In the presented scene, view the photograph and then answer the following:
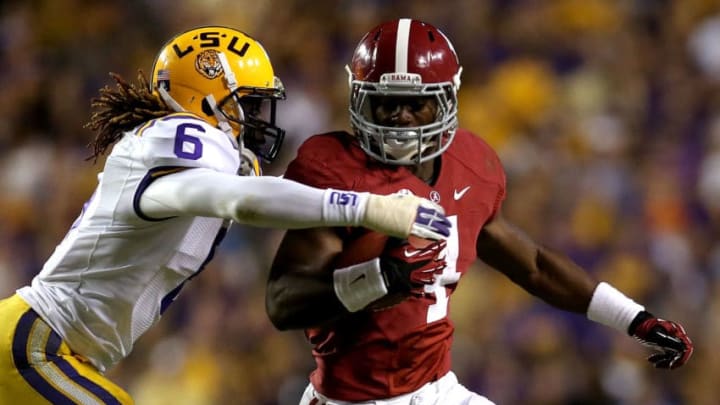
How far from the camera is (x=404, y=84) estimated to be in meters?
2.92

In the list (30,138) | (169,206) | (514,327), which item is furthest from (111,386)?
(30,138)

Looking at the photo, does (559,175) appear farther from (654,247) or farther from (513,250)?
(513,250)

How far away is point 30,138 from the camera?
23.2 ft

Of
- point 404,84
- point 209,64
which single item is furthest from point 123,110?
point 404,84

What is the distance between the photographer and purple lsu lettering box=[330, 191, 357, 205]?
2.48 metres

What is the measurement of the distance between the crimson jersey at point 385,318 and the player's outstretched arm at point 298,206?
0.35 m

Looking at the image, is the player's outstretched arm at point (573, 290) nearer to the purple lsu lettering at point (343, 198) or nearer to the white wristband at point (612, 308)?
the white wristband at point (612, 308)

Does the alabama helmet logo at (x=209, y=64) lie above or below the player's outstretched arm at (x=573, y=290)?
above

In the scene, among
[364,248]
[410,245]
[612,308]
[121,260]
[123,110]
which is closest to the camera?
[410,245]

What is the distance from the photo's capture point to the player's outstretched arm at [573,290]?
3.21m

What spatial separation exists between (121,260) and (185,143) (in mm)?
402

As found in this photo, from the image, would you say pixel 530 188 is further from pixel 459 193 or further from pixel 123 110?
pixel 123 110

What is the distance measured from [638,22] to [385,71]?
10.7ft

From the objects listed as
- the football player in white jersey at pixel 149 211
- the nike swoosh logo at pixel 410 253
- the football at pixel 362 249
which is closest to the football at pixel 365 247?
the football at pixel 362 249
